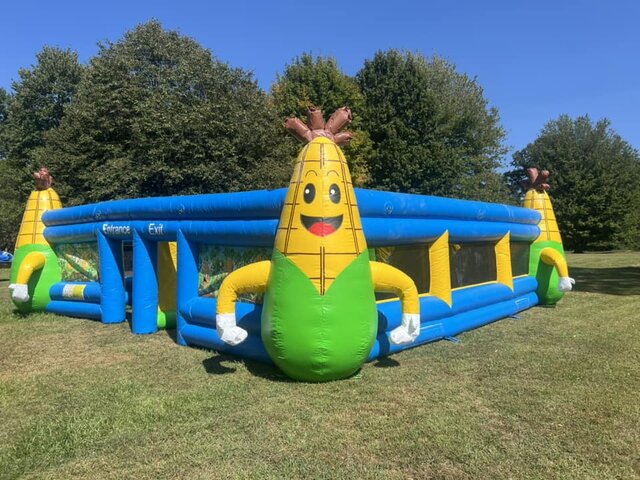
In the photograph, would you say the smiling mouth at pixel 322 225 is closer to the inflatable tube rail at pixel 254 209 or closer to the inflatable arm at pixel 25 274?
the inflatable tube rail at pixel 254 209

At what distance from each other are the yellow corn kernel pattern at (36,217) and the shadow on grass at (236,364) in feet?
17.1

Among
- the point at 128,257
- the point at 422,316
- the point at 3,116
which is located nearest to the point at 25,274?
the point at 128,257

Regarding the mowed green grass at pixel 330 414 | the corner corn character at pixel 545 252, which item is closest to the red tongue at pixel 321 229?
the mowed green grass at pixel 330 414

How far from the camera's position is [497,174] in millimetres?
26547

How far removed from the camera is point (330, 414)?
3740 mm

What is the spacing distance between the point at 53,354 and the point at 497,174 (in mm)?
24925

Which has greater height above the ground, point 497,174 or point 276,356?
point 497,174

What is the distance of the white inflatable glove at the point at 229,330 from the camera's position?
442 centimetres

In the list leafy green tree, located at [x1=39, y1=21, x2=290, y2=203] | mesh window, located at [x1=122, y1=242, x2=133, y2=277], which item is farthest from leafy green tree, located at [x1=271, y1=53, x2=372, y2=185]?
mesh window, located at [x1=122, y1=242, x2=133, y2=277]

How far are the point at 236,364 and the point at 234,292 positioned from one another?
1.00 m

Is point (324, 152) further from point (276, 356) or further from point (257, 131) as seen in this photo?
point (257, 131)

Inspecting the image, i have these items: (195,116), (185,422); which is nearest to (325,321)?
(185,422)

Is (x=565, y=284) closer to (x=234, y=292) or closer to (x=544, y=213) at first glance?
(x=544, y=213)

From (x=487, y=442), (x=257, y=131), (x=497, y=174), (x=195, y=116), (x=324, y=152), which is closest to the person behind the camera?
(x=487, y=442)
